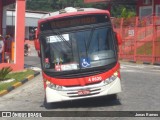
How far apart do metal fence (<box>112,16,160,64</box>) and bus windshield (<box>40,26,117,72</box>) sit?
55.9ft

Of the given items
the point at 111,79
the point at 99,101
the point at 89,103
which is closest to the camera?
the point at 111,79

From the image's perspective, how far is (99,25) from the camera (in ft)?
42.2

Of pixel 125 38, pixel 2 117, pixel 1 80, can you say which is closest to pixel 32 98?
pixel 2 117

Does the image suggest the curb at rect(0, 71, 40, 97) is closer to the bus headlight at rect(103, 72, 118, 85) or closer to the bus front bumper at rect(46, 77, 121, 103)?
the bus front bumper at rect(46, 77, 121, 103)

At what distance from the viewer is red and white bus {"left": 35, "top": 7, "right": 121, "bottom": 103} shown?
1246cm

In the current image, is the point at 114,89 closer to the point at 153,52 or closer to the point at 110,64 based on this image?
the point at 110,64

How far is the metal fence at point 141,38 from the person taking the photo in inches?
1160

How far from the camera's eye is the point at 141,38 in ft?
104

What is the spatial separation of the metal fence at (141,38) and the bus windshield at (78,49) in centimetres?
1705

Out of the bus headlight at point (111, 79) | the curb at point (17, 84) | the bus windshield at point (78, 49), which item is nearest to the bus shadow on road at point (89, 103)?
the bus headlight at point (111, 79)

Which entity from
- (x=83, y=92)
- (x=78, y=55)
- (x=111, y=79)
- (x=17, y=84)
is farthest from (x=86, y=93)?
(x=17, y=84)

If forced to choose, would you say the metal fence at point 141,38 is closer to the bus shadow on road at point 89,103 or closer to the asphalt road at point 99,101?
the asphalt road at point 99,101

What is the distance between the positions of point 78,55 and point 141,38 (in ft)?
64.3

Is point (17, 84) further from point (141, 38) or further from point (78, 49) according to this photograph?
point (141, 38)
